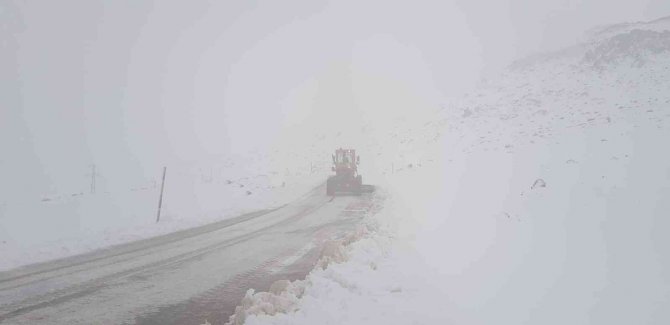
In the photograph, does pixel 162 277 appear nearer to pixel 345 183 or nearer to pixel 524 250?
pixel 524 250

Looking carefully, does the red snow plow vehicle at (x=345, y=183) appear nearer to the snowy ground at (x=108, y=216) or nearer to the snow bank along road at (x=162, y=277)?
the snowy ground at (x=108, y=216)

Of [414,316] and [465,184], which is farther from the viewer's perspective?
[465,184]

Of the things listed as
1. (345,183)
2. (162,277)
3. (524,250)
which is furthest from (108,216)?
(524,250)

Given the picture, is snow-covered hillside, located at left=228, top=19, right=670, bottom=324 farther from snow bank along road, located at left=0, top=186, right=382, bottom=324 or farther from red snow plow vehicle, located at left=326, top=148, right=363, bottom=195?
red snow plow vehicle, located at left=326, top=148, right=363, bottom=195

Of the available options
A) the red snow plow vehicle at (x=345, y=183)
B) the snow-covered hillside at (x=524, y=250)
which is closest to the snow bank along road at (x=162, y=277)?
the snow-covered hillside at (x=524, y=250)

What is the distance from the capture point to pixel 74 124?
15225 centimetres

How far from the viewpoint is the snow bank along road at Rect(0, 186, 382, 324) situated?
18.0 ft

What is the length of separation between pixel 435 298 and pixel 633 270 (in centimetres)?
258

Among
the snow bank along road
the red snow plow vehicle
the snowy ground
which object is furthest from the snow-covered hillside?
the snowy ground

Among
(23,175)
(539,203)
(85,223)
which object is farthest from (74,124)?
(539,203)

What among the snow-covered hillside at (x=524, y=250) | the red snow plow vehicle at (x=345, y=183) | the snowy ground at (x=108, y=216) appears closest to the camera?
the snow-covered hillside at (x=524, y=250)

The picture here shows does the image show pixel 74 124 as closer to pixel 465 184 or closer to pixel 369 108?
pixel 369 108

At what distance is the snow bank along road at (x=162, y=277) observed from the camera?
548cm

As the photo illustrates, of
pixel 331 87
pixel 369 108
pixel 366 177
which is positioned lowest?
pixel 366 177
